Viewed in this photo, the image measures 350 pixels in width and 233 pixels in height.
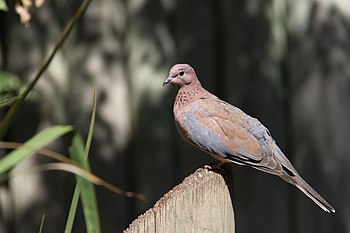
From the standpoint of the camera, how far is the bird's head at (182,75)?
4293 mm

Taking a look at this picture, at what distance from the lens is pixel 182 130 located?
414 cm

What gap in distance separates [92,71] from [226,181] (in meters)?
2.71

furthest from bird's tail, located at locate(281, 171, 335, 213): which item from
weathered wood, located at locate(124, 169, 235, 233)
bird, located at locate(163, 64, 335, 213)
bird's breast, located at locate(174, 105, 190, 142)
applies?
weathered wood, located at locate(124, 169, 235, 233)

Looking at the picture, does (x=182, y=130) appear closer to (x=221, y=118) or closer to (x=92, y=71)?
(x=221, y=118)

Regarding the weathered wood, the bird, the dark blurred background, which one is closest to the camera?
the weathered wood

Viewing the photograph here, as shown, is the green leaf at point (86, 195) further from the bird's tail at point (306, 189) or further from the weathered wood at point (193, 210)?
the bird's tail at point (306, 189)

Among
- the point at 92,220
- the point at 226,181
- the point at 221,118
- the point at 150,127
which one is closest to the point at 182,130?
the point at 221,118

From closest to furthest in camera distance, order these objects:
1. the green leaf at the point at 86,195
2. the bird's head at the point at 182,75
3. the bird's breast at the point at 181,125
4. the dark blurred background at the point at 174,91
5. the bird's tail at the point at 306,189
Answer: the green leaf at the point at 86,195, the bird's tail at the point at 306,189, the bird's breast at the point at 181,125, the bird's head at the point at 182,75, the dark blurred background at the point at 174,91

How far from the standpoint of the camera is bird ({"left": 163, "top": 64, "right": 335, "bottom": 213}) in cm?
395

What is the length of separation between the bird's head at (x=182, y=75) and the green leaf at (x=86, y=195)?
2.29 meters

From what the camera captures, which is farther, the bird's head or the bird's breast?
the bird's head

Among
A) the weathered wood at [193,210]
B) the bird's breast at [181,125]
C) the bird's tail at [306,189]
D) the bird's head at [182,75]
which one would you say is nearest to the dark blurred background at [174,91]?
the bird's head at [182,75]

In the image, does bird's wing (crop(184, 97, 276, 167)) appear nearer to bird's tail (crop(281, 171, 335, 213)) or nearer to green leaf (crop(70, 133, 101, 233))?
bird's tail (crop(281, 171, 335, 213))

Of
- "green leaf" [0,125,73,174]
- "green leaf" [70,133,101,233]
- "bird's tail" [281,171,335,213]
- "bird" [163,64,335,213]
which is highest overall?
"bird" [163,64,335,213]
